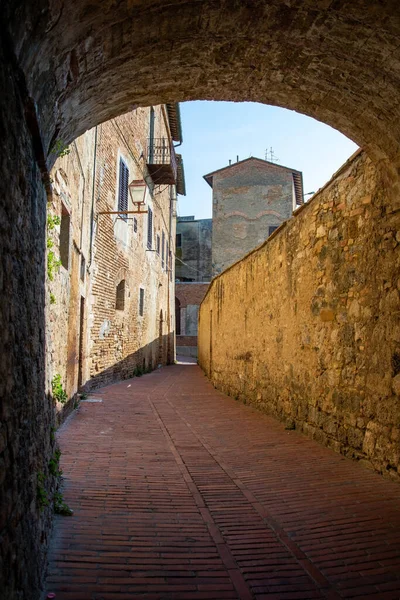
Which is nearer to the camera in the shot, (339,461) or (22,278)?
(22,278)

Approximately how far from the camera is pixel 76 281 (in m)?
7.94

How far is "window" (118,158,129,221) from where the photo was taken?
1292 cm

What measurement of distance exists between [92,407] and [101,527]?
17.1 ft

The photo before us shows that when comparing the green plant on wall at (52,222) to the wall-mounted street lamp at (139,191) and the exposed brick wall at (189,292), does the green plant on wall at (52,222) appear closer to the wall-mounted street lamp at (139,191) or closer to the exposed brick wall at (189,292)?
the wall-mounted street lamp at (139,191)

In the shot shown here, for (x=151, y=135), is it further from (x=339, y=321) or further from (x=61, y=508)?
(x=61, y=508)

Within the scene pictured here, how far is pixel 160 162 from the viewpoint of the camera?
17.4m

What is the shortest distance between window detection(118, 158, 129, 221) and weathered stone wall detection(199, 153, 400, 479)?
597 cm

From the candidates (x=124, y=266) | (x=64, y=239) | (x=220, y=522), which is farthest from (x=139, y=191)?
(x=220, y=522)

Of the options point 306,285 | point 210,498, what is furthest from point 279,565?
point 306,285

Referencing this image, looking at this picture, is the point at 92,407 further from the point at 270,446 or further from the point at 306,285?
the point at 306,285

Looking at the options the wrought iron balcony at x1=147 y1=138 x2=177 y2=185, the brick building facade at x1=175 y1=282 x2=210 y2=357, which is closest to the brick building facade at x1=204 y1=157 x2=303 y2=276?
the brick building facade at x1=175 y1=282 x2=210 y2=357

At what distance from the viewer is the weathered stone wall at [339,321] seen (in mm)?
4363

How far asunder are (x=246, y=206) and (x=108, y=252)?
1927cm

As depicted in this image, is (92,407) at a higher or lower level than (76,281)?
lower
